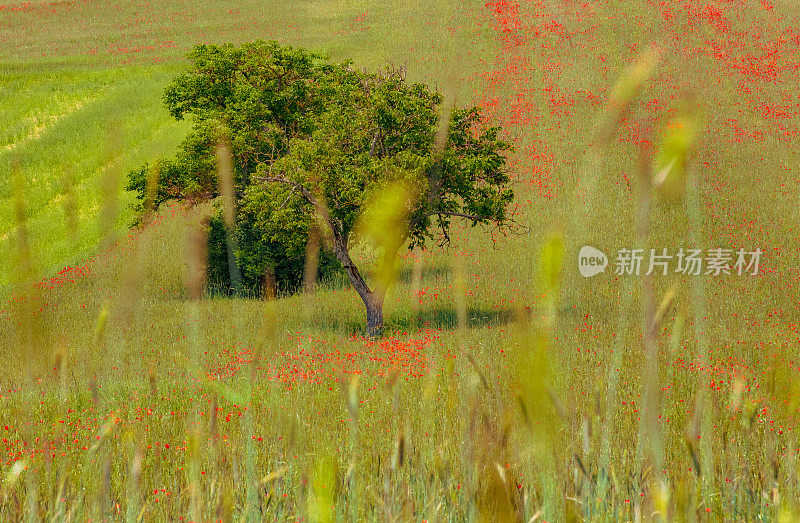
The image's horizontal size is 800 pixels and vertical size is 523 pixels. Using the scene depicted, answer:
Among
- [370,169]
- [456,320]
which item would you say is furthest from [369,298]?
[370,169]

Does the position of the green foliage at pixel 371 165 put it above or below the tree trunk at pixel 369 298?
above

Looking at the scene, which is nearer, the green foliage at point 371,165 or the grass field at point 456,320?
the grass field at point 456,320

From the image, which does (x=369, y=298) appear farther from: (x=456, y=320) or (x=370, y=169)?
(x=370, y=169)

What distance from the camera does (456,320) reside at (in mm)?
13891

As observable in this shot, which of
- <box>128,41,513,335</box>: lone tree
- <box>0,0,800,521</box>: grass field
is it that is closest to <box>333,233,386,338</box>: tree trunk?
<box>128,41,513,335</box>: lone tree

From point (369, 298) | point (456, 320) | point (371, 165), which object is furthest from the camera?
point (456, 320)

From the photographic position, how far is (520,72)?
1294 inches

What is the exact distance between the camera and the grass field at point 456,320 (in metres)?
1.58

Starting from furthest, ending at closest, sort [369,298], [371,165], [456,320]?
[456,320] → [369,298] → [371,165]

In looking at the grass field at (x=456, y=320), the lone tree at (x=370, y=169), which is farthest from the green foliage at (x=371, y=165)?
the grass field at (x=456, y=320)

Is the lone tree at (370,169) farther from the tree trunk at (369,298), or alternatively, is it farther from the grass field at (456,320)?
the grass field at (456,320)

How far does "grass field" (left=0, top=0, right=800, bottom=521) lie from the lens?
5.18 ft

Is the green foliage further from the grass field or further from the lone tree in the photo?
the grass field

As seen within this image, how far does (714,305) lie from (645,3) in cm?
3516
